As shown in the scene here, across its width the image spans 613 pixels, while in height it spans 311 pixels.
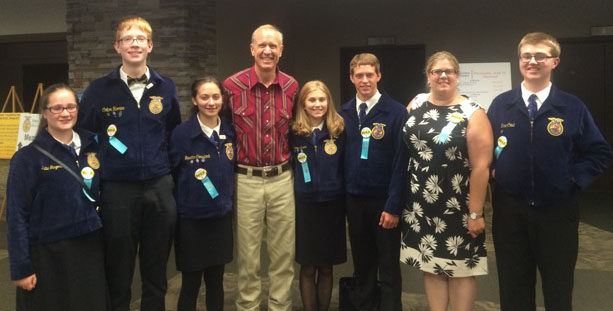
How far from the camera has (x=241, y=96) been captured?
2.82 metres

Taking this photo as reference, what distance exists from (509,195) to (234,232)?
1519 mm

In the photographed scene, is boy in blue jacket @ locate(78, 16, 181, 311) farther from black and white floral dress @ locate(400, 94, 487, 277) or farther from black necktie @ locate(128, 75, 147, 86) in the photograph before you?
black and white floral dress @ locate(400, 94, 487, 277)

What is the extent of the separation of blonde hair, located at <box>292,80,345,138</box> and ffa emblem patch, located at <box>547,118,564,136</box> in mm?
1047

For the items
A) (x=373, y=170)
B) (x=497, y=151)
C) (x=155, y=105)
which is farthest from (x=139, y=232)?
(x=497, y=151)

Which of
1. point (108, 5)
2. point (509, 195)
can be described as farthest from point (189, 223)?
point (108, 5)

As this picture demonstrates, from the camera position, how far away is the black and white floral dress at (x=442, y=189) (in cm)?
238

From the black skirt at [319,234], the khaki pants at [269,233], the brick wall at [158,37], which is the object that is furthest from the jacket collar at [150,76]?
the brick wall at [158,37]

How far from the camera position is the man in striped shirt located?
2.79 metres

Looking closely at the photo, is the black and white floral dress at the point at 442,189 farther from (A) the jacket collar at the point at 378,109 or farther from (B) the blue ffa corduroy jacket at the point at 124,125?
(B) the blue ffa corduroy jacket at the point at 124,125

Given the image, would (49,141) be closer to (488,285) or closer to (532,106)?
(532,106)

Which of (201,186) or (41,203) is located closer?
(41,203)

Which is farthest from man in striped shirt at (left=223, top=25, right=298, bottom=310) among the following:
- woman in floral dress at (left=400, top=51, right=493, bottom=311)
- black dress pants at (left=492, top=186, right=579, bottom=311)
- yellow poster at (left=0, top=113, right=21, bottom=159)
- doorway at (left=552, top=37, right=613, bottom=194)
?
doorway at (left=552, top=37, right=613, bottom=194)

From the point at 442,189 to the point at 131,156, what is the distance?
1.56 m

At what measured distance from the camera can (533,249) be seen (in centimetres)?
236
